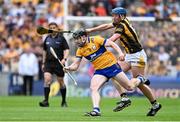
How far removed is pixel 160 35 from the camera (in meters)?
33.0

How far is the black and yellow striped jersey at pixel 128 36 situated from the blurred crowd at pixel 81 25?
13296 millimetres

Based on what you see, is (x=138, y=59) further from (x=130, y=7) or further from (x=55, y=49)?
(x=130, y=7)

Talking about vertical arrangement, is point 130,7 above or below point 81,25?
above

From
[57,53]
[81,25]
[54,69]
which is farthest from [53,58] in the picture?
[81,25]

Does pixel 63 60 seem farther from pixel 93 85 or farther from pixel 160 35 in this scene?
pixel 160 35

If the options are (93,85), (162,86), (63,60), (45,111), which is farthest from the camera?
(162,86)

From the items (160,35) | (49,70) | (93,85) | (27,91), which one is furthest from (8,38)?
(93,85)

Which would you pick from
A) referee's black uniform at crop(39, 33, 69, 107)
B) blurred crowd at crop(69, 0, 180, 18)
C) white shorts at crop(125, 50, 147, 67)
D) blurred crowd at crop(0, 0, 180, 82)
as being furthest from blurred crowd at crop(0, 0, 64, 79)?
white shorts at crop(125, 50, 147, 67)

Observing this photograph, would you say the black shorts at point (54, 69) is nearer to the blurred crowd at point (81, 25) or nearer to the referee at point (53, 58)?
the referee at point (53, 58)

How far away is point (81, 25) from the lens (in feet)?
108

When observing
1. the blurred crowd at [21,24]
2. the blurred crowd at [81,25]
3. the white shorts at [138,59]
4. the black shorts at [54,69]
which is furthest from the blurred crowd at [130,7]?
the white shorts at [138,59]

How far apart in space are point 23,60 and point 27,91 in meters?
1.48

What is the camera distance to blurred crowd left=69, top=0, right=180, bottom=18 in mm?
34875

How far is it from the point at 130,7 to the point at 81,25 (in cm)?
409
